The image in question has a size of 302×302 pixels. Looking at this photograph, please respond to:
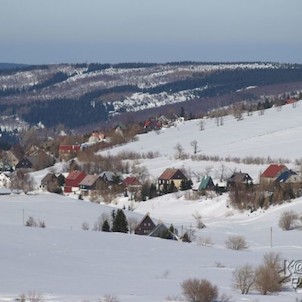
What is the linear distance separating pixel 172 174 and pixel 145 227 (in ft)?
63.7

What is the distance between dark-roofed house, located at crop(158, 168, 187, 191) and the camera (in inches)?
2142

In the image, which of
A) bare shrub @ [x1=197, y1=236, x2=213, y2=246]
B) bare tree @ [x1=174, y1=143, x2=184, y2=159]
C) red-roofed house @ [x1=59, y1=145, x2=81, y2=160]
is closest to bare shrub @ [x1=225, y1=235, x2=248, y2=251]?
bare shrub @ [x1=197, y1=236, x2=213, y2=246]

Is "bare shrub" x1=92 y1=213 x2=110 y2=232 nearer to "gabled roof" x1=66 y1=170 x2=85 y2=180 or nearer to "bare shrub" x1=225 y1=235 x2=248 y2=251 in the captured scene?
"bare shrub" x1=225 y1=235 x2=248 y2=251

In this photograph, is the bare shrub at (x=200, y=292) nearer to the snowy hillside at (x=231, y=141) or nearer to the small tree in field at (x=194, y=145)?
the snowy hillside at (x=231, y=141)

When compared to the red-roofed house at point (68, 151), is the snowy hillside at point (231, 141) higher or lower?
higher

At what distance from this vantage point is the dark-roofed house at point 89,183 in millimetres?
55781

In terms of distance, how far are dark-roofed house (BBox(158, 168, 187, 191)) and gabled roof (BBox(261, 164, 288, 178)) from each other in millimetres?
4956

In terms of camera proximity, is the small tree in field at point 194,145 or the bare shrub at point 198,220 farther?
the small tree in field at point 194,145

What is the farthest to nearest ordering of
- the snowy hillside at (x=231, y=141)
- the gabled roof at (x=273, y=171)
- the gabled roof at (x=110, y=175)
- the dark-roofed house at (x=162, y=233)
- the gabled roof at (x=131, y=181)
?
the snowy hillside at (x=231, y=141) < the gabled roof at (x=110, y=175) < the gabled roof at (x=131, y=181) < the gabled roof at (x=273, y=171) < the dark-roofed house at (x=162, y=233)

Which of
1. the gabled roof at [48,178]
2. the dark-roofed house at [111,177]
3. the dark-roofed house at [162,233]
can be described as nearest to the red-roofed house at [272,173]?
the dark-roofed house at [111,177]

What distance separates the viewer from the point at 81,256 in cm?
2738

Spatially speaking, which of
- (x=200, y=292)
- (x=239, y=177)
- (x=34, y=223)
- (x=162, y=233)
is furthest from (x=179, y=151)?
(x=200, y=292)

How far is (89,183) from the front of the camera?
56.9 m

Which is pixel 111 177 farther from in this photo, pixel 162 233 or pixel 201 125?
pixel 201 125
